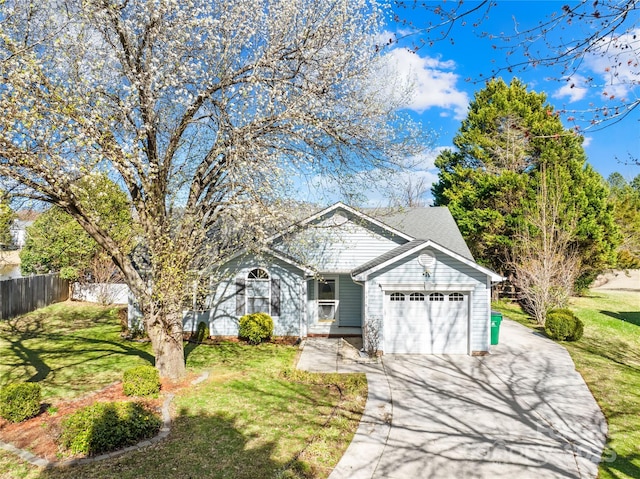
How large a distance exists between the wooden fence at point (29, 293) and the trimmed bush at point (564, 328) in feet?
75.9

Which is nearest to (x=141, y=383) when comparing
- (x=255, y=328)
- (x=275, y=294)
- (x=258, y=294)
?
(x=255, y=328)

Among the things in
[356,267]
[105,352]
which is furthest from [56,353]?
[356,267]

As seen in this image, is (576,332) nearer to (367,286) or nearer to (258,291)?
(367,286)

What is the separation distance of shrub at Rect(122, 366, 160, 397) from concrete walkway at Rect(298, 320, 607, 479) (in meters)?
4.26

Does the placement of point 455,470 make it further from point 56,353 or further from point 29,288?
point 29,288

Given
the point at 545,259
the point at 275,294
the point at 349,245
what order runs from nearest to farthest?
the point at 275,294
the point at 349,245
the point at 545,259

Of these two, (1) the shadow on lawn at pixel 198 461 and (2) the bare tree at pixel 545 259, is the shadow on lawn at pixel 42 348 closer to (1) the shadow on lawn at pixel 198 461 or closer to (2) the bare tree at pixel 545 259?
(1) the shadow on lawn at pixel 198 461

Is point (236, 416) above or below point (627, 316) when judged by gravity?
below

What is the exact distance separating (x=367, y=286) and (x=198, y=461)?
306 inches

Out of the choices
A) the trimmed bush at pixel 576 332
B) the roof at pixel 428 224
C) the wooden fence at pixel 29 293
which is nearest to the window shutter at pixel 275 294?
the roof at pixel 428 224

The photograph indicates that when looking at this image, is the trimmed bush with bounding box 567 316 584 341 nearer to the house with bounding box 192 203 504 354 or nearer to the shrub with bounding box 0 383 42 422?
the house with bounding box 192 203 504 354

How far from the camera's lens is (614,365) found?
12289mm

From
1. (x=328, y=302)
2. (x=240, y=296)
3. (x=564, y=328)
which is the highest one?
(x=240, y=296)

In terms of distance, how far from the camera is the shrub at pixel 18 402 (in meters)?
7.61
